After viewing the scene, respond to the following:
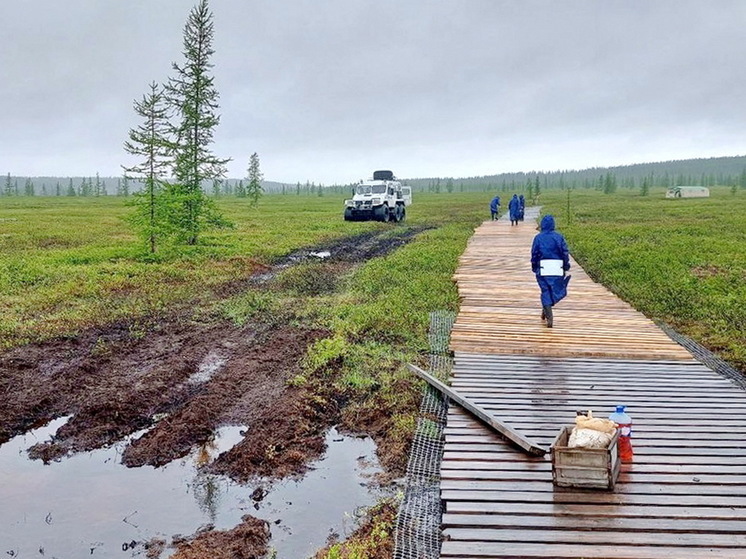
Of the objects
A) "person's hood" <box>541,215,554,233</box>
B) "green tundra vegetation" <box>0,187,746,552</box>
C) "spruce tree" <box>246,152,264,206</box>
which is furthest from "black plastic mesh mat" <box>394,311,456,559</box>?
"spruce tree" <box>246,152,264,206</box>

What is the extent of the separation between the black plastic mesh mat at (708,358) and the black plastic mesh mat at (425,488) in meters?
3.68

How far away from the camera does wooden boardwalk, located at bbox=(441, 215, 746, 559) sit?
4.36 meters

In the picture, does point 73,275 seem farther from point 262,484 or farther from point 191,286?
point 262,484

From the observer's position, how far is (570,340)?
9.74 meters

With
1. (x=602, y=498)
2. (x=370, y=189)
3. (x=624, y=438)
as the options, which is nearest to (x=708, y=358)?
(x=624, y=438)

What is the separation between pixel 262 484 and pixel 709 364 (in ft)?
21.3

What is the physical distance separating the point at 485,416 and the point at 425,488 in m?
1.32

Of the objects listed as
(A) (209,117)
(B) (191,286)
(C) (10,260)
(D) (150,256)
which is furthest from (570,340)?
(A) (209,117)

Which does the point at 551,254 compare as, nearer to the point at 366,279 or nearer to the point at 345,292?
the point at 345,292

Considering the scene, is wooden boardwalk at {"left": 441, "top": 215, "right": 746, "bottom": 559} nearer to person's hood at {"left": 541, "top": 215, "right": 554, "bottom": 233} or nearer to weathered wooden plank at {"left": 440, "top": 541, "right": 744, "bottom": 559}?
weathered wooden plank at {"left": 440, "top": 541, "right": 744, "bottom": 559}

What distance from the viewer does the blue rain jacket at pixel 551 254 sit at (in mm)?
10172

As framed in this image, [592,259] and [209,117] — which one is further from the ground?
[209,117]

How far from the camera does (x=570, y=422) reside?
646cm

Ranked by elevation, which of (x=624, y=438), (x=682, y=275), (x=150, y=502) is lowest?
(x=150, y=502)
